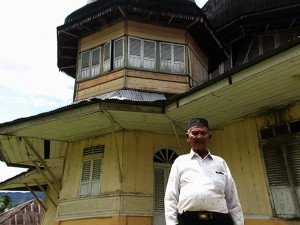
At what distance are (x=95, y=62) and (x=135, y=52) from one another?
1.54 m

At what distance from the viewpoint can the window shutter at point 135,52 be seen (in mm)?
8781

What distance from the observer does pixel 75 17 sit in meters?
9.76

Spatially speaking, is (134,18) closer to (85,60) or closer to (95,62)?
(95,62)

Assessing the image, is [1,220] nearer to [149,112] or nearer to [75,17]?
[75,17]

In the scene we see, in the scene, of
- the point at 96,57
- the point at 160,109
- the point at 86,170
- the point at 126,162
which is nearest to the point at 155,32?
the point at 96,57

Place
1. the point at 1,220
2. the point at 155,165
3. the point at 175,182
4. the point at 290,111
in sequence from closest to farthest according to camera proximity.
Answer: the point at 175,182
the point at 290,111
the point at 155,165
the point at 1,220

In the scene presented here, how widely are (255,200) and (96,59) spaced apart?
6555mm

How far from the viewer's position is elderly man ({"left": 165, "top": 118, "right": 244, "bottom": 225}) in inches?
96.3

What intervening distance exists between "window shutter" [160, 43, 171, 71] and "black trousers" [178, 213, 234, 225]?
22.3 feet

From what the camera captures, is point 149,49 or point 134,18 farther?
point 134,18

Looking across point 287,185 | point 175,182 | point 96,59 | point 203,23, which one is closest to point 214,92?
point 287,185

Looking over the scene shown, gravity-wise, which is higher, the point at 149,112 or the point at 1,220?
the point at 149,112

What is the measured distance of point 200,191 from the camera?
2.50m

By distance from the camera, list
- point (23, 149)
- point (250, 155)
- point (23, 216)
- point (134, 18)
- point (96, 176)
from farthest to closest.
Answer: point (23, 216) → point (23, 149) → point (134, 18) → point (96, 176) → point (250, 155)
